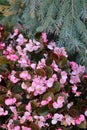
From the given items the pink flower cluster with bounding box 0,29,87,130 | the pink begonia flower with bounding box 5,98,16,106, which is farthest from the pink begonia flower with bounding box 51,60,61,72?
the pink begonia flower with bounding box 5,98,16,106

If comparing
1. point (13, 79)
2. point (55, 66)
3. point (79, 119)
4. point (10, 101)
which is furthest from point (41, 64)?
point (79, 119)

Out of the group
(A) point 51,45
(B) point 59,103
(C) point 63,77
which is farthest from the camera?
(A) point 51,45

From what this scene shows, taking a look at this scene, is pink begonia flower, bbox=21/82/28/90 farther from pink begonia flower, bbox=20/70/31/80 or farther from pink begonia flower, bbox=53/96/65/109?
pink begonia flower, bbox=53/96/65/109

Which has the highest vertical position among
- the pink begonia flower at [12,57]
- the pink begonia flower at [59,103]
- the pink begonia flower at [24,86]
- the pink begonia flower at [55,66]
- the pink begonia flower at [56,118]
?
the pink begonia flower at [12,57]

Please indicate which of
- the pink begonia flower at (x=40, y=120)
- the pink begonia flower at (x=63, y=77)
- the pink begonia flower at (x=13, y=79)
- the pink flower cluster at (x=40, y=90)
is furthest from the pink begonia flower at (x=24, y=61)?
the pink begonia flower at (x=40, y=120)

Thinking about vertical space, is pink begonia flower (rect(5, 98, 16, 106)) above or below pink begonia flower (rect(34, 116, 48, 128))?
above

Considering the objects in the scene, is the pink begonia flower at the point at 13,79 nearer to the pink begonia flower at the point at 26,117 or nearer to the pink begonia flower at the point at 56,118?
the pink begonia flower at the point at 26,117

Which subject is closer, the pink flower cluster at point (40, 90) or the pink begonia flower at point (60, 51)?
the pink flower cluster at point (40, 90)

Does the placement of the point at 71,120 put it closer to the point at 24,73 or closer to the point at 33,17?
the point at 24,73

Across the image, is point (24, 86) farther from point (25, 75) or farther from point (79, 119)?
point (79, 119)
